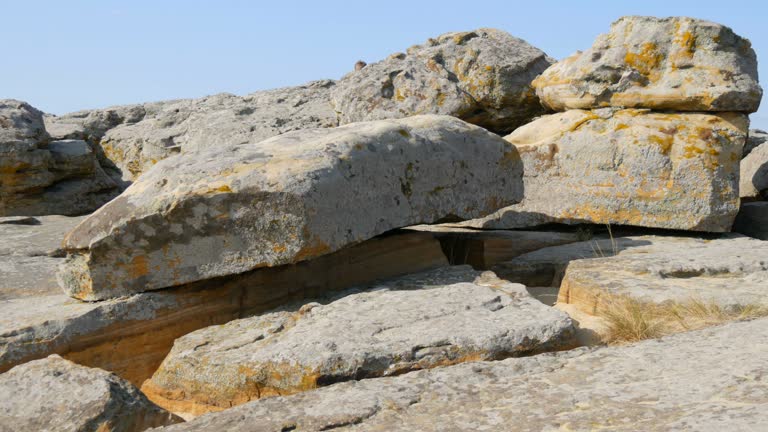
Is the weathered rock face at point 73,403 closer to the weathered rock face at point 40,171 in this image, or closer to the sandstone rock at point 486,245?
the sandstone rock at point 486,245

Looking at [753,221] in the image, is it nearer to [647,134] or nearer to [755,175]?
[755,175]

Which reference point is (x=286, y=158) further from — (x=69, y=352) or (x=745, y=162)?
(x=745, y=162)

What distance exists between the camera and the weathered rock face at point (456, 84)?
8508mm

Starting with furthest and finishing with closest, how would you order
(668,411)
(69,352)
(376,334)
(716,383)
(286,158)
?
(286,158)
(69,352)
(376,334)
(716,383)
(668,411)

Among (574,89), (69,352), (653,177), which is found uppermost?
(574,89)

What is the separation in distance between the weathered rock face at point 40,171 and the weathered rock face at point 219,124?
1.47ft

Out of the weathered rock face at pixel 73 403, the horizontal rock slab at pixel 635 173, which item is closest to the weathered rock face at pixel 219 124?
the horizontal rock slab at pixel 635 173

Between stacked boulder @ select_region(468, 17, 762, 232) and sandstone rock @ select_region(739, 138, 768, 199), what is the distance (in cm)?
174

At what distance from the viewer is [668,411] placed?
269 centimetres

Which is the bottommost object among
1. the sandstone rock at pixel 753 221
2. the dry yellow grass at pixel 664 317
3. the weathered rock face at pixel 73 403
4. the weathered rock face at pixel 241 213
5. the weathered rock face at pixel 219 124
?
the weathered rock face at pixel 73 403

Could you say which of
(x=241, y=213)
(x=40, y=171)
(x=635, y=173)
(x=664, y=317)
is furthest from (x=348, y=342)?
(x=40, y=171)

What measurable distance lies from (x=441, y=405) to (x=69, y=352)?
2586 mm

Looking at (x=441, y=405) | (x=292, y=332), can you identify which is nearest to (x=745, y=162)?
(x=292, y=332)

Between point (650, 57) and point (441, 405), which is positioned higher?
point (650, 57)
